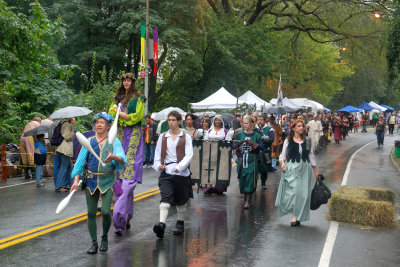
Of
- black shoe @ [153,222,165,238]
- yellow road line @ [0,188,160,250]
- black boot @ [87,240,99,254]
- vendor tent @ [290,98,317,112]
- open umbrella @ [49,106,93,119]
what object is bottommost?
yellow road line @ [0,188,160,250]

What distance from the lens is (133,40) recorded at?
32000 mm

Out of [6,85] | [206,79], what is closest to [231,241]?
[6,85]

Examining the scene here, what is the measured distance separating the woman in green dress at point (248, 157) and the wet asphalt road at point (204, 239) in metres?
0.42

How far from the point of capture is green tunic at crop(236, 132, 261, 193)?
421 inches

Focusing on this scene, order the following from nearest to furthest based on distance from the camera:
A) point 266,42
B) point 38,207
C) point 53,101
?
point 38,207
point 53,101
point 266,42

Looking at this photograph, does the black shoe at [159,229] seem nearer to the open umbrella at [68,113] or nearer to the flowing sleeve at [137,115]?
the flowing sleeve at [137,115]

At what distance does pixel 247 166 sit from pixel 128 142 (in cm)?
350

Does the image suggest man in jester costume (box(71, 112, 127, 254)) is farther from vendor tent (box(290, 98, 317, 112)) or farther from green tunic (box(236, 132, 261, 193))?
vendor tent (box(290, 98, 317, 112))

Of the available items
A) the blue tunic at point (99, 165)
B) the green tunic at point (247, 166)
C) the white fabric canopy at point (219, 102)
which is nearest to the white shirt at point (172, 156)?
the blue tunic at point (99, 165)

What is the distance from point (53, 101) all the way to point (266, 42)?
17637mm

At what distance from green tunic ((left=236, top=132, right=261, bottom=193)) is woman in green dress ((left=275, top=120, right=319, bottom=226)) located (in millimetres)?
1417

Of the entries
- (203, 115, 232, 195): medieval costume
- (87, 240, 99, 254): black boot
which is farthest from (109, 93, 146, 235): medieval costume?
(203, 115, 232, 195): medieval costume

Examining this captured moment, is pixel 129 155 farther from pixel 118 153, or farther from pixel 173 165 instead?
pixel 118 153

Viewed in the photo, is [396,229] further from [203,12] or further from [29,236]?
[203,12]
